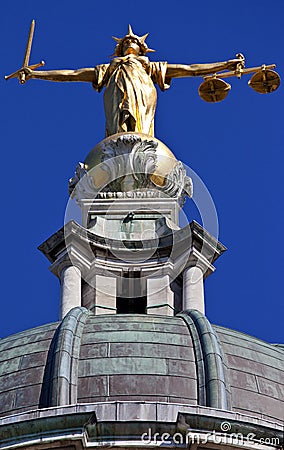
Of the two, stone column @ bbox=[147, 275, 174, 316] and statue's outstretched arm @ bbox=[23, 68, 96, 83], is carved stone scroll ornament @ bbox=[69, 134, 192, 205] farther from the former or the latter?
statue's outstretched arm @ bbox=[23, 68, 96, 83]

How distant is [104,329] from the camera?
6394cm

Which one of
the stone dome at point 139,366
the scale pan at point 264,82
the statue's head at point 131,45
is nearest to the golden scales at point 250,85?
the scale pan at point 264,82

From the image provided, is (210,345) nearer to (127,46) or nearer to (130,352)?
(130,352)

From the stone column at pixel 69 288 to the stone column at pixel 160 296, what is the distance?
2085mm

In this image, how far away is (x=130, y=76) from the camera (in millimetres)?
74500

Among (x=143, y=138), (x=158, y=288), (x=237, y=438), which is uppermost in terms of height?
(x=143, y=138)

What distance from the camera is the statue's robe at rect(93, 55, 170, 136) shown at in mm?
74125

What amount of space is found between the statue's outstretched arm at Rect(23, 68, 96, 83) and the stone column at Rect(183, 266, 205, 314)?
28.9ft

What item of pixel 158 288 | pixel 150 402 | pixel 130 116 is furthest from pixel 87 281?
pixel 150 402

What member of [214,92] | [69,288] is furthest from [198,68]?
[69,288]

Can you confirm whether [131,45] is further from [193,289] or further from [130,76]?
[193,289]

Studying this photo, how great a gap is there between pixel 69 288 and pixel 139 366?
7937 mm

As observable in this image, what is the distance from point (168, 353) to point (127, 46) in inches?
639

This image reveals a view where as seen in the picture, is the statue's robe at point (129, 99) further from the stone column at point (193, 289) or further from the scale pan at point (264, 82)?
the stone column at point (193, 289)
